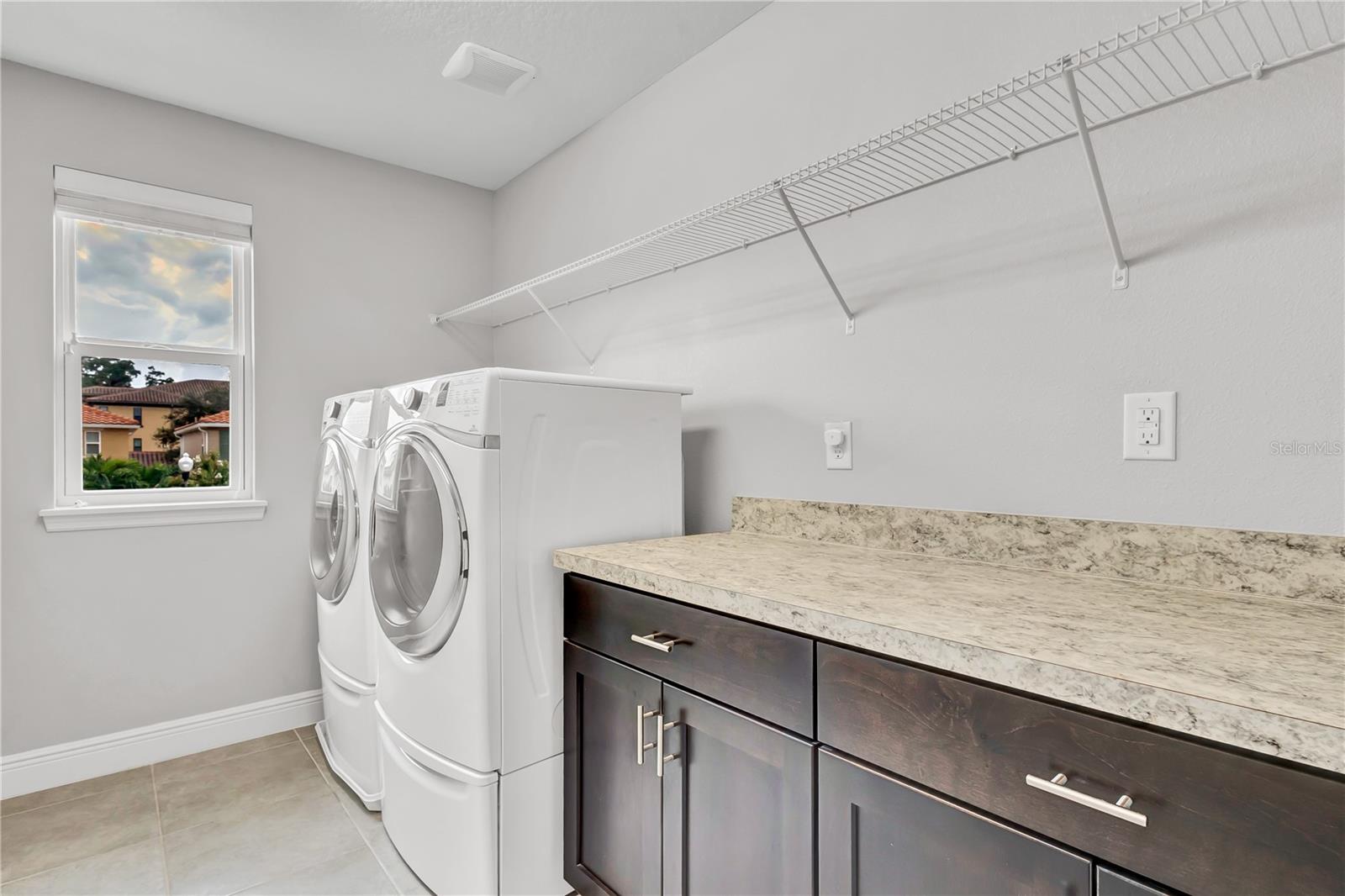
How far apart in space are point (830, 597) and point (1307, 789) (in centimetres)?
57

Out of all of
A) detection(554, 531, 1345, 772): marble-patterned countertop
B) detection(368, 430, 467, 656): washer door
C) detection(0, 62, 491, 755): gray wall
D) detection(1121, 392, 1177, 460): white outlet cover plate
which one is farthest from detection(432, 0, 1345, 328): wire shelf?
detection(0, 62, 491, 755): gray wall

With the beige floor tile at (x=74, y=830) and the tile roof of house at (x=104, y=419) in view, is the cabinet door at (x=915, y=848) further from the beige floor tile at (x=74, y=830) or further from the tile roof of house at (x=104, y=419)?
the tile roof of house at (x=104, y=419)

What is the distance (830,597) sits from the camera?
1.05m

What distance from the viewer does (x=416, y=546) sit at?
5.58 feet

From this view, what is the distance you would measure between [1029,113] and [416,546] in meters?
1.72

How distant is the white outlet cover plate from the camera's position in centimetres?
116

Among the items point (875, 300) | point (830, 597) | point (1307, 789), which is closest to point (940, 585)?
point (830, 597)

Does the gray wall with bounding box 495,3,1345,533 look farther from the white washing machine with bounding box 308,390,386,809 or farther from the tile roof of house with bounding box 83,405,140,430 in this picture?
the tile roof of house with bounding box 83,405,140,430

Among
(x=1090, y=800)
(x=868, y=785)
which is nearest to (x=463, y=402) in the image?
(x=868, y=785)

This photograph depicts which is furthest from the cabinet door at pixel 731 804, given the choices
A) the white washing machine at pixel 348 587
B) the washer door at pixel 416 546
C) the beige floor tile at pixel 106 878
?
the beige floor tile at pixel 106 878

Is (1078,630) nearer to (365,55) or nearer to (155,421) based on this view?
(365,55)

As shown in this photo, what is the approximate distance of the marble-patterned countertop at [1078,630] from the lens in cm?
63

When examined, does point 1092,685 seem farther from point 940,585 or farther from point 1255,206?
point 1255,206

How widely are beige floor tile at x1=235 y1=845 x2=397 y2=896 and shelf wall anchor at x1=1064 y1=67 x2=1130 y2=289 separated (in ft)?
7.21
